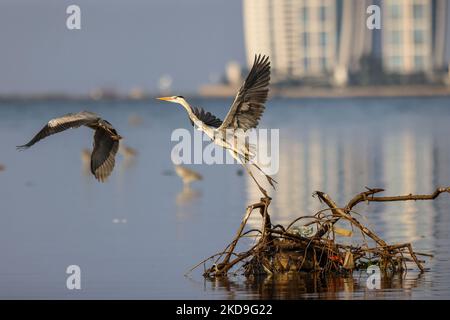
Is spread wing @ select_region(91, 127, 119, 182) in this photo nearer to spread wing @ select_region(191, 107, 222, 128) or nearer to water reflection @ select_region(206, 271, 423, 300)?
spread wing @ select_region(191, 107, 222, 128)

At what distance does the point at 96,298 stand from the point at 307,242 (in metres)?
2.32

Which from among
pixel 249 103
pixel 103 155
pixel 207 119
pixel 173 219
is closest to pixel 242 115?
pixel 249 103

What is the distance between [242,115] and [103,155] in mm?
1618

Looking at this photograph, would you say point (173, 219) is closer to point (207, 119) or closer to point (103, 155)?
point (207, 119)

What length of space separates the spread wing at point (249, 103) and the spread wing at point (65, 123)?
1.77m

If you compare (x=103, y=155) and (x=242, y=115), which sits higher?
(x=242, y=115)

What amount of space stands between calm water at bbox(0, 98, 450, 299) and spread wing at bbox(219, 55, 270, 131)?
1.74 m

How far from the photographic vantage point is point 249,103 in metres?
14.6

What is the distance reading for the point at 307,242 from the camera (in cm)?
1370

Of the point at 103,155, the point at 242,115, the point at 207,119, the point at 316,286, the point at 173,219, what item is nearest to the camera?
the point at 316,286

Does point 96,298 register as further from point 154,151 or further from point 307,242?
point 154,151

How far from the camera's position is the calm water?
13.4m

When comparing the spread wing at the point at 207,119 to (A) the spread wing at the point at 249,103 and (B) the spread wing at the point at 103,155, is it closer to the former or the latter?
(A) the spread wing at the point at 249,103
